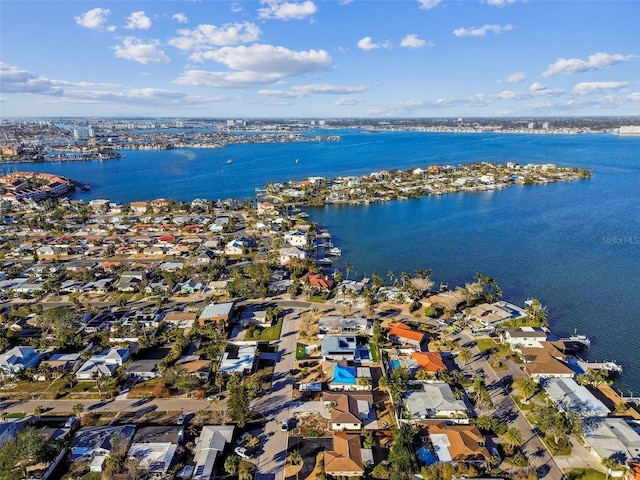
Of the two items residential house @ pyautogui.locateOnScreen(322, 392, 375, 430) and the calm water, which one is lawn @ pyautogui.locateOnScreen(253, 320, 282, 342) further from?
the calm water

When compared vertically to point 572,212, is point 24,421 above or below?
below

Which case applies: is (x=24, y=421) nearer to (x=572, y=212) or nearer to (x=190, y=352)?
(x=190, y=352)

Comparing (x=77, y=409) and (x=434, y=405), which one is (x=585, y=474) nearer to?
(x=434, y=405)

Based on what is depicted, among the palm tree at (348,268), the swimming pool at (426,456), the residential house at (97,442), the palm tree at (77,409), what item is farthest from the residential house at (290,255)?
the swimming pool at (426,456)

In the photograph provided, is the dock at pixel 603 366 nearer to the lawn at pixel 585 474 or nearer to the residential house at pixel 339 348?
the lawn at pixel 585 474

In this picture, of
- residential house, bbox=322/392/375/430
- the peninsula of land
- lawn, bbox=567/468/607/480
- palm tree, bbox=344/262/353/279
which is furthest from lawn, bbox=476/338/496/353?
palm tree, bbox=344/262/353/279

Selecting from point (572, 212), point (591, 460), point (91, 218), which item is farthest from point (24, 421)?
point (572, 212)
